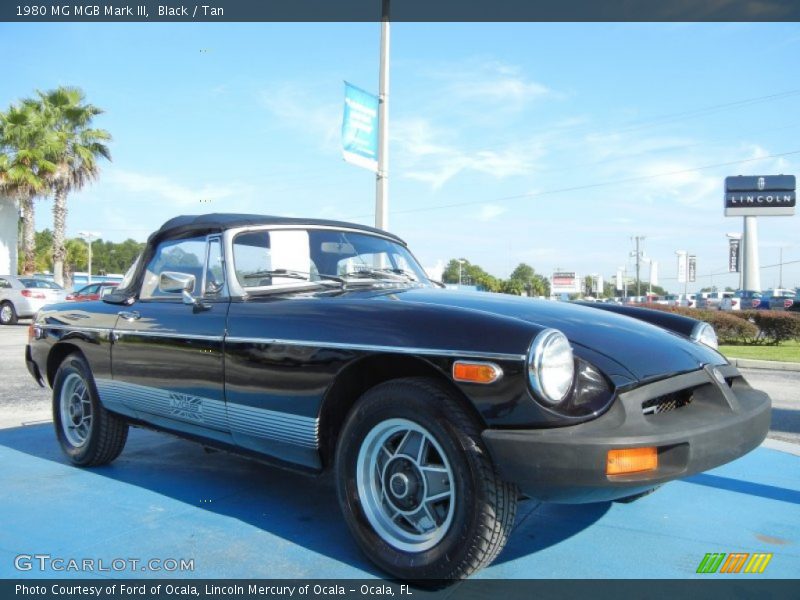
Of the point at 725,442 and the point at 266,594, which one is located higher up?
→ the point at 725,442

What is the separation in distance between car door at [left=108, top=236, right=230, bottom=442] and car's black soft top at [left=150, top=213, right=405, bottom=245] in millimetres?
67

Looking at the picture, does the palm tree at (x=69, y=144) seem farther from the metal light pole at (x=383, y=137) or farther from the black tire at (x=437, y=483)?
the black tire at (x=437, y=483)

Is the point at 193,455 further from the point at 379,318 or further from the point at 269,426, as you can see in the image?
the point at 379,318

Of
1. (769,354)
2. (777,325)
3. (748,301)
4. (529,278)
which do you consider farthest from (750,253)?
(529,278)

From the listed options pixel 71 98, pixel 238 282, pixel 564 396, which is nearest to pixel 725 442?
pixel 564 396

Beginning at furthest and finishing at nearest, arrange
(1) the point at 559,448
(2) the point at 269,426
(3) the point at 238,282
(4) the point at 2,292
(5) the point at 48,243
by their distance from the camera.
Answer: (5) the point at 48,243 < (4) the point at 2,292 < (3) the point at 238,282 < (2) the point at 269,426 < (1) the point at 559,448

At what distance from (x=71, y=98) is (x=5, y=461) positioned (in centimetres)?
2722

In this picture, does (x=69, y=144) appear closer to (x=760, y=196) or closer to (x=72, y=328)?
(x=72, y=328)

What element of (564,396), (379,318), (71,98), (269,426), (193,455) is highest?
(71,98)

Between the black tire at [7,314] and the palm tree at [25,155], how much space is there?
9.25m

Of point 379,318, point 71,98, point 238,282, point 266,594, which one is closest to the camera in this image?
point 266,594

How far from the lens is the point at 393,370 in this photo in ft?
8.94

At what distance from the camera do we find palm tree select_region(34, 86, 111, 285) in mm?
27109

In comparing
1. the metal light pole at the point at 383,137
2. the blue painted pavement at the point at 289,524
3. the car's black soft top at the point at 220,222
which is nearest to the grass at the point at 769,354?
the metal light pole at the point at 383,137
